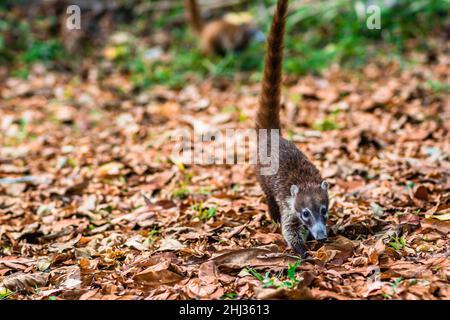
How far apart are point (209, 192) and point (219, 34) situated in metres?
4.76

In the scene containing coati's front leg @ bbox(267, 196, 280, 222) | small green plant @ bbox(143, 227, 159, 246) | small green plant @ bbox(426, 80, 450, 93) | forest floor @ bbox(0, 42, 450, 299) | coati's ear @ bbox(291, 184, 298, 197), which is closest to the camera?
forest floor @ bbox(0, 42, 450, 299)

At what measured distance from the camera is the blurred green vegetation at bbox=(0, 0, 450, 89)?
8.80 meters

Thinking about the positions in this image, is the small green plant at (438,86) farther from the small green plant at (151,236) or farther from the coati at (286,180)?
the small green plant at (151,236)

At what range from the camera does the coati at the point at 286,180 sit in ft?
12.8

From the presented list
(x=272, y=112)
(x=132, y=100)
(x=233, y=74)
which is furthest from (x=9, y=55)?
(x=272, y=112)

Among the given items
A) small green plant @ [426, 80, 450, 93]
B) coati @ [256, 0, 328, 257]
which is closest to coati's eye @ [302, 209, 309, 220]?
coati @ [256, 0, 328, 257]

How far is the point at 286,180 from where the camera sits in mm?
4254

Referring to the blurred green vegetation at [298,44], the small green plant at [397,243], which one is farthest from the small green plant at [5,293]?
the blurred green vegetation at [298,44]

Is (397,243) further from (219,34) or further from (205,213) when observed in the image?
(219,34)

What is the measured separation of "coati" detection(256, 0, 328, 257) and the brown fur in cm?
493

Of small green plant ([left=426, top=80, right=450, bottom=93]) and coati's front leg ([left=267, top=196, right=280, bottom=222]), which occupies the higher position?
small green plant ([left=426, top=80, right=450, bottom=93])

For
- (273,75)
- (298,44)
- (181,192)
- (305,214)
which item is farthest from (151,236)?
(298,44)

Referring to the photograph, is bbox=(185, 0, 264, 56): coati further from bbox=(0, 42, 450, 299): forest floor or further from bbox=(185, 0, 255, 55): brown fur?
bbox=(0, 42, 450, 299): forest floor
